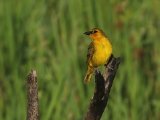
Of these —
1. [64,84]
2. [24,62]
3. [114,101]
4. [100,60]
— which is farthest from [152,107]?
[100,60]

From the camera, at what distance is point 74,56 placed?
5035 mm

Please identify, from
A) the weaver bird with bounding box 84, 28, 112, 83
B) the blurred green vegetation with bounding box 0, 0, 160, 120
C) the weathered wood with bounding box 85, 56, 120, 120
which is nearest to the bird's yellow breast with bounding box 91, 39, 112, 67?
the weaver bird with bounding box 84, 28, 112, 83

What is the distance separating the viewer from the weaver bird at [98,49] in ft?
9.55

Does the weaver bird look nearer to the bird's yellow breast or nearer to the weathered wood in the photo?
the bird's yellow breast

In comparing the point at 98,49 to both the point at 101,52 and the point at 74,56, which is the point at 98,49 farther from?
the point at 74,56

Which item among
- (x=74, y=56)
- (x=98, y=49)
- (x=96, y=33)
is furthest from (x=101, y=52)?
(x=74, y=56)

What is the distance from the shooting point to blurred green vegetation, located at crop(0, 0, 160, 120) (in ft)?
Result: 16.1

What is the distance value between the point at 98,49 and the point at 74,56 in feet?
6.40

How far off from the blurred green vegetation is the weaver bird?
155cm

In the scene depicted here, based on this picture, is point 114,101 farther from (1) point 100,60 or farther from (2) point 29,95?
(2) point 29,95

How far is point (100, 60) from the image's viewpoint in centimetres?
307

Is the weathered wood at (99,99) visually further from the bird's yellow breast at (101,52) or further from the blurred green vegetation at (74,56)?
the blurred green vegetation at (74,56)

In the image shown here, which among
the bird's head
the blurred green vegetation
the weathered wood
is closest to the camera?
the weathered wood

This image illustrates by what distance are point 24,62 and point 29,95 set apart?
316 cm
